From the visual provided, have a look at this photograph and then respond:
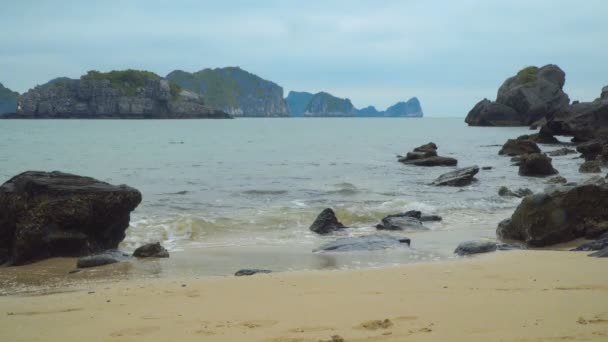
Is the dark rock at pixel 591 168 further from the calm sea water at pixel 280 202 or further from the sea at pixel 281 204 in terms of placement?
the sea at pixel 281 204

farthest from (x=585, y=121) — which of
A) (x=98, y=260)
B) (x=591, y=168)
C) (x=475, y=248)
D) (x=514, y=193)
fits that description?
(x=98, y=260)

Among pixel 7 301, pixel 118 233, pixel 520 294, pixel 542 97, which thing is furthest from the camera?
pixel 542 97

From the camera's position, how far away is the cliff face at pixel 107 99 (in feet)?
559

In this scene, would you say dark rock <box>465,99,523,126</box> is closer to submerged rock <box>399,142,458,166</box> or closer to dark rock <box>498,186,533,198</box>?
submerged rock <box>399,142,458,166</box>

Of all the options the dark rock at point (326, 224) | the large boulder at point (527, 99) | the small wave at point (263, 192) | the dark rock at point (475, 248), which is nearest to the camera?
the dark rock at point (475, 248)

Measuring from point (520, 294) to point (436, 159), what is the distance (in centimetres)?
2820

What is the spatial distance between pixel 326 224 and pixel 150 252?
15.5ft

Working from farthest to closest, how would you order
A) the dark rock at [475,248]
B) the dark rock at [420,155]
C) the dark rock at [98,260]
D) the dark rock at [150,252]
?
the dark rock at [420,155] < the dark rock at [150,252] < the dark rock at [475,248] < the dark rock at [98,260]

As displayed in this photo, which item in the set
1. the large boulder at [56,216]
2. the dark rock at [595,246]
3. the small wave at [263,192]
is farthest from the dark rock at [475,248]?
the small wave at [263,192]

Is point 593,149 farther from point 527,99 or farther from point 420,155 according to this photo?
point 527,99

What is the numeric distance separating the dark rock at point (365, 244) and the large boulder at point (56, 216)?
4.05 metres

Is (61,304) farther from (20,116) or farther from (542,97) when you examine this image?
(20,116)

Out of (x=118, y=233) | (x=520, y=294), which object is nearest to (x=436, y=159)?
(x=118, y=233)

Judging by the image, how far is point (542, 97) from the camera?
93.2 meters
